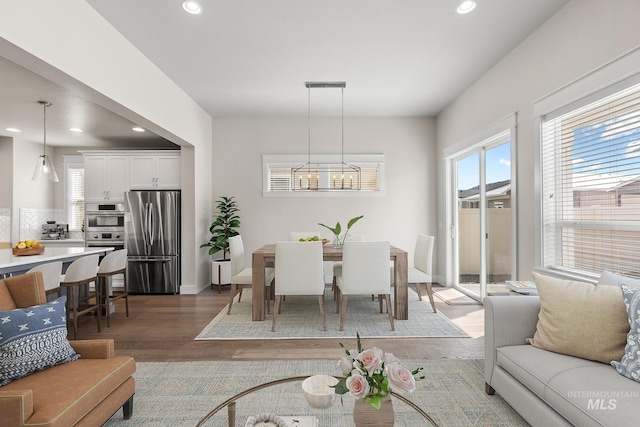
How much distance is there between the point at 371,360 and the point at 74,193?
24.3ft

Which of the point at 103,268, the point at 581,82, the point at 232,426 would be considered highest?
the point at 581,82

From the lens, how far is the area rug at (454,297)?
4383mm

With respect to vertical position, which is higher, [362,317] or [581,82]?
[581,82]

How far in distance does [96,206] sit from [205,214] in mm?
1720

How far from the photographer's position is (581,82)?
8.16ft

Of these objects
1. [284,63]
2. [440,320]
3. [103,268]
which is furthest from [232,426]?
[284,63]

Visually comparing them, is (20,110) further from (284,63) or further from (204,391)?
(204,391)

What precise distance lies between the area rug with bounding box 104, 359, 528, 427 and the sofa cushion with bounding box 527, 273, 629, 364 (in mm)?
540

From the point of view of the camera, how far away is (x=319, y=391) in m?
1.32

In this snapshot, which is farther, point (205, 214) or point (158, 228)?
point (205, 214)

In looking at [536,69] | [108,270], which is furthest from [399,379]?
[108,270]

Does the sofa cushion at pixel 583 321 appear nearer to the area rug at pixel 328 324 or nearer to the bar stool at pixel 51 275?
the area rug at pixel 328 324

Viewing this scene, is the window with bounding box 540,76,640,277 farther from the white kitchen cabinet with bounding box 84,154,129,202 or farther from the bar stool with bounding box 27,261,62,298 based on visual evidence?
the white kitchen cabinet with bounding box 84,154,129,202

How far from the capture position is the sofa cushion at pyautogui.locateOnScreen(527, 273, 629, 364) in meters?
1.63
